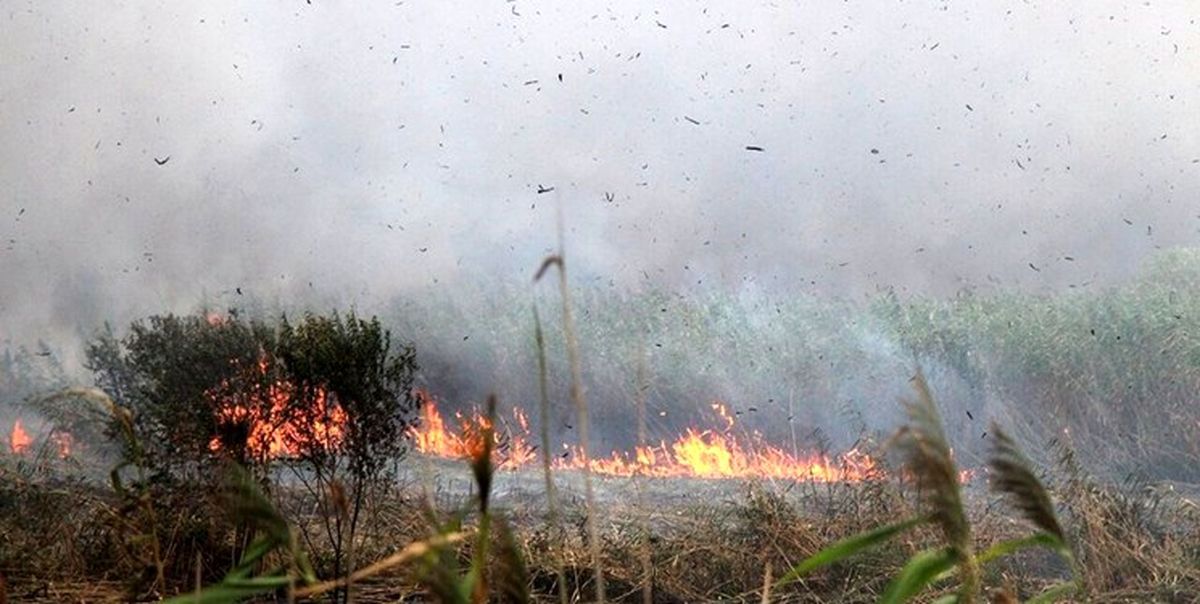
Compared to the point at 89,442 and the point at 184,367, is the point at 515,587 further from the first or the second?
the point at 89,442

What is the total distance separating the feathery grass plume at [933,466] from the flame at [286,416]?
6.56 metres

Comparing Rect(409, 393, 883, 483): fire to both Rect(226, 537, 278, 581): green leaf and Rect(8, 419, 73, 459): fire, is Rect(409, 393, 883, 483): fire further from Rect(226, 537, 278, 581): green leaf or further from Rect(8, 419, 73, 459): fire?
Rect(226, 537, 278, 581): green leaf

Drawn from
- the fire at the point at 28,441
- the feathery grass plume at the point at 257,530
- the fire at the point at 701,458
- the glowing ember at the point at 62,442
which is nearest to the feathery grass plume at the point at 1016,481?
the feathery grass plume at the point at 257,530

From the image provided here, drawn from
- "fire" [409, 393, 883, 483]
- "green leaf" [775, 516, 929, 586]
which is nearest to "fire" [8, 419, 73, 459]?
"fire" [409, 393, 883, 483]

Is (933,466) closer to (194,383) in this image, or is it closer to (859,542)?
(859,542)

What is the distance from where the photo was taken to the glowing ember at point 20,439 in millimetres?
11891

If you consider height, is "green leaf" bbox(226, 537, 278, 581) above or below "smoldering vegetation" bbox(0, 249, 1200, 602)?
below

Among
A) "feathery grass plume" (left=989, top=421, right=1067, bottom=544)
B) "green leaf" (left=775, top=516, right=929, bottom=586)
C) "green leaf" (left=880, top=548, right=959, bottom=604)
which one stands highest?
"feathery grass plume" (left=989, top=421, right=1067, bottom=544)

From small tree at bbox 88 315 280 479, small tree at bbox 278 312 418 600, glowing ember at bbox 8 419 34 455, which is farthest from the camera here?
glowing ember at bbox 8 419 34 455

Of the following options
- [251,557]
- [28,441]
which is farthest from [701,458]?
[251,557]

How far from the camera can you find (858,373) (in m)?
13.3

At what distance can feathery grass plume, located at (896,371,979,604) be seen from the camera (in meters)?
0.68

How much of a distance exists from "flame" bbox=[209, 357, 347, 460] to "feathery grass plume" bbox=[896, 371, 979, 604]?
258 inches

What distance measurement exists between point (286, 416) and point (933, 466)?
673 centimetres
